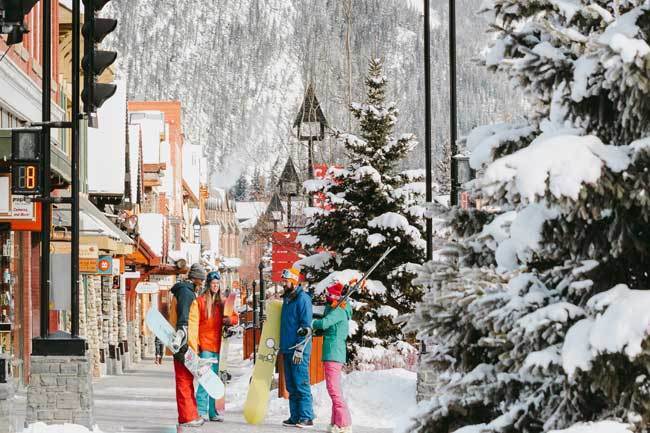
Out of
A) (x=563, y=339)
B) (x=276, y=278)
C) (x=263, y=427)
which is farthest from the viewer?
(x=276, y=278)

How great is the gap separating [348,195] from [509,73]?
19959mm

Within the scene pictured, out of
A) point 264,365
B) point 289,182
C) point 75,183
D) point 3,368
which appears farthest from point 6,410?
point 289,182

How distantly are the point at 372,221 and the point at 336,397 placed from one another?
997 cm

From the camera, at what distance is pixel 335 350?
629 inches

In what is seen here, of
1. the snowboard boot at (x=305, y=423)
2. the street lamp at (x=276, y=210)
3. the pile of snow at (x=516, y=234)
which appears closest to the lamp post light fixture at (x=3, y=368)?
the snowboard boot at (x=305, y=423)

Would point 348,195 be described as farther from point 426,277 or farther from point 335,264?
point 426,277

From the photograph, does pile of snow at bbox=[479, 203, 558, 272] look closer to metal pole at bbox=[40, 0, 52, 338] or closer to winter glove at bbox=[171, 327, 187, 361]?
winter glove at bbox=[171, 327, 187, 361]

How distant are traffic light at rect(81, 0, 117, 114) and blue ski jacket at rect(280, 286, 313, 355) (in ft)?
11.2

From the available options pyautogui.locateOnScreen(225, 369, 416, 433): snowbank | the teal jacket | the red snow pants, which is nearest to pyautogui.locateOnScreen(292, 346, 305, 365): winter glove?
the teal jacket

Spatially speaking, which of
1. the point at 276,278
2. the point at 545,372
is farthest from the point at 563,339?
the point at 276,278

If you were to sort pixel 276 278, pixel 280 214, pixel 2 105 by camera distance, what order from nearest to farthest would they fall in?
pixel 2 105
pixel 276 278
pixel 280 214

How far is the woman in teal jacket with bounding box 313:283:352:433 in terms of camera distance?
1579 centimetres

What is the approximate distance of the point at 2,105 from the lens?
2517 cm

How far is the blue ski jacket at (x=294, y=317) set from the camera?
16.4 metres
